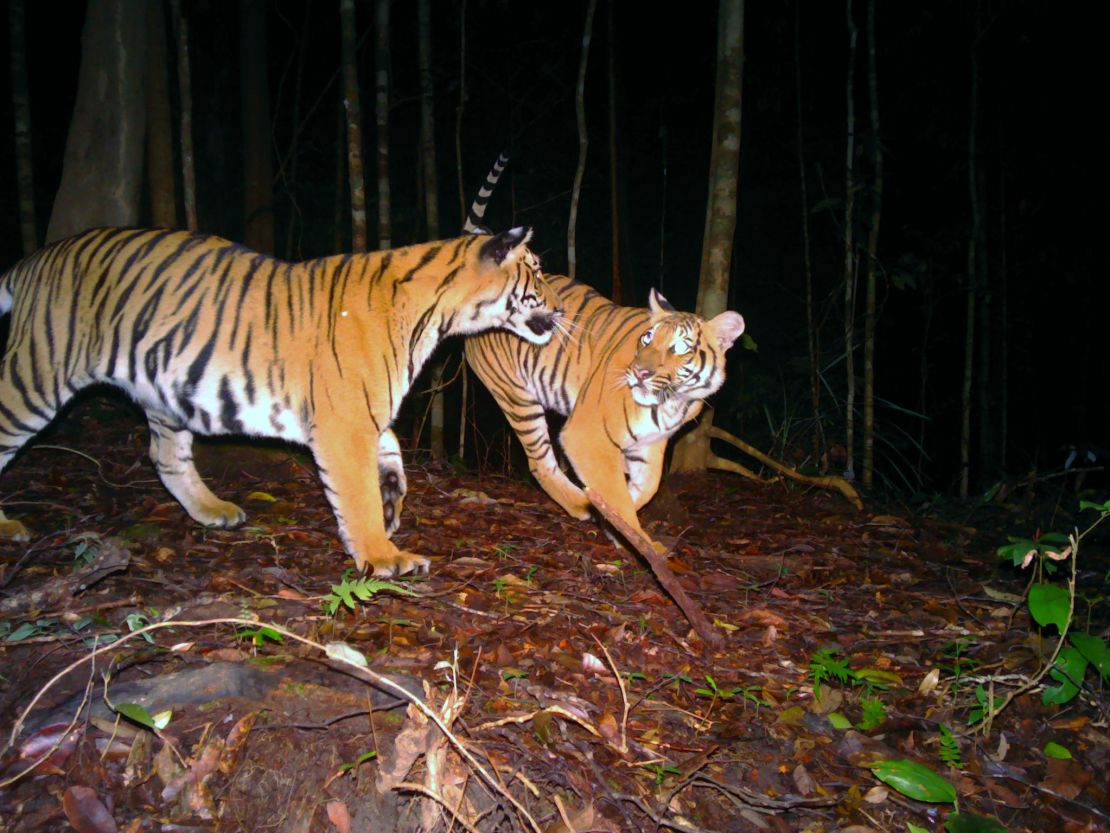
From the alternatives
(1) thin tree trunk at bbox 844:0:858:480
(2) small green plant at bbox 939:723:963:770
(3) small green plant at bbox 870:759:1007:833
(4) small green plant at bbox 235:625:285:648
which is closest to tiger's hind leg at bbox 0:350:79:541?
(4) small green plant at bbox 235:625:285:648

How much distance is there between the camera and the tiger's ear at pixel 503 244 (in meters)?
Result: 4.23

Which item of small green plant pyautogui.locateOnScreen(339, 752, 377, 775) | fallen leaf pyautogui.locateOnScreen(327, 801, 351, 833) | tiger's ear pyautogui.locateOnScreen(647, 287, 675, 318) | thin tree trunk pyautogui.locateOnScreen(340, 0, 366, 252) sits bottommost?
fallen leaf pyautogui.locateOnScreen(327, 801, 351, 833)

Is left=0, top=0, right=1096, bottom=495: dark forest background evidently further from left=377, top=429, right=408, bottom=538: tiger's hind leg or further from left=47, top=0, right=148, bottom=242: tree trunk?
left=377, top=429, right=408, bottom=538: tiger's hind leg

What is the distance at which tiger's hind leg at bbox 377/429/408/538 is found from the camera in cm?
435

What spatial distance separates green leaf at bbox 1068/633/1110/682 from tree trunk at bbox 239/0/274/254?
5.05 m

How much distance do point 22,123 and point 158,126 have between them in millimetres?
1286

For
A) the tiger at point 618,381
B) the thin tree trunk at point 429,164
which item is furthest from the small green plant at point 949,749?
the thin tree trunk at point 429,164

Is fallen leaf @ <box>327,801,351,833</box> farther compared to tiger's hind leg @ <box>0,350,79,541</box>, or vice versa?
tiger's hind leg @ <box>0,350,79,541</box>

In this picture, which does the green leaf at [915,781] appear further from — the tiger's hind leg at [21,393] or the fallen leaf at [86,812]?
the tiger's hind leg at [21,393]

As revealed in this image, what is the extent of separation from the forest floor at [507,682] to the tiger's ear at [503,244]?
1.51 meters

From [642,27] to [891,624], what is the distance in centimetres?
940

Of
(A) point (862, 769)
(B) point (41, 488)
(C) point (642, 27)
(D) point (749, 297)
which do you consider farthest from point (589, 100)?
(A) point (862, 769)

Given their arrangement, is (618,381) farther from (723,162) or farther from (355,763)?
(355,763)

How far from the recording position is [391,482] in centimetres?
443
